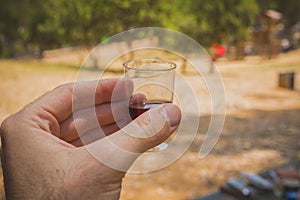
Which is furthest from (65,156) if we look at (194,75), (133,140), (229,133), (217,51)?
(217,51)

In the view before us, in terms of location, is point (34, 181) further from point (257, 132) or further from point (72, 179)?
point (257, 132)

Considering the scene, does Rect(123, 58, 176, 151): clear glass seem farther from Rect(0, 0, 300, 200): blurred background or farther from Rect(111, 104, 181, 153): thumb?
Rect(0, 0, 300, 200): blurred background

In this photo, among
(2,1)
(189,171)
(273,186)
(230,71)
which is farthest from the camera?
(2,1)

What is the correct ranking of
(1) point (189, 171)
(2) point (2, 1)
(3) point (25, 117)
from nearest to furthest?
(3) point (25, 117)
(1) point (189, 171)
(2) point (2, 1)

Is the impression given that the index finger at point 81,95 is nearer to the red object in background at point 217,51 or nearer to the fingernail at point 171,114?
the fingernail at point 171,114

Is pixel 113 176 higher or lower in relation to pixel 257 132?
higher

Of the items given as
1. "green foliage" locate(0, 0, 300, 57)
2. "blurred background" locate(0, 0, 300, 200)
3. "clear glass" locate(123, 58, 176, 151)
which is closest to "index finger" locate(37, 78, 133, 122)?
"clear glass" locate(123, 58, 176, 151)

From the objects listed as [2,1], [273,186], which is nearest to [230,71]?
[2,1]
